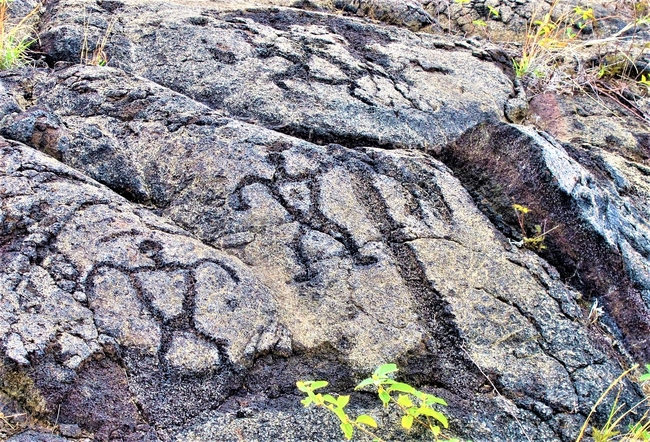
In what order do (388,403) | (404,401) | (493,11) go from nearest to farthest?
(404,401) < (388,403) < (493,11)

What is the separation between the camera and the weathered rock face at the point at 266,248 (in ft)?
5.59

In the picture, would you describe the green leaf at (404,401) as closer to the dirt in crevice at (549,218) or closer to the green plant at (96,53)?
the dirt in crevice at (549,218)

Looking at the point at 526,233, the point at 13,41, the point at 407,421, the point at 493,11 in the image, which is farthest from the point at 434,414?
the point at 493,11

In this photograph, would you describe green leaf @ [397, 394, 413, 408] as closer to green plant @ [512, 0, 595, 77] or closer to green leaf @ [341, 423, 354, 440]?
green leaf @ [341, 423, 354, 440]

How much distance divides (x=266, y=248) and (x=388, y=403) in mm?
645

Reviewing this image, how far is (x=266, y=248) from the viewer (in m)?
2.14

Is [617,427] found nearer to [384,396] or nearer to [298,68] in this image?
[384,396]

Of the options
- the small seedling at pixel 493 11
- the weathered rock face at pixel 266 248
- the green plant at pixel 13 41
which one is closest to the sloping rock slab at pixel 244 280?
the weathered rock face at pixel 266 248

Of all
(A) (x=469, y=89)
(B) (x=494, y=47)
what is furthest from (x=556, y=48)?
(A) (x=469, y=89)

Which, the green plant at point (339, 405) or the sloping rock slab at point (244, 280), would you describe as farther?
the sloping rock slab at point (244, 280)

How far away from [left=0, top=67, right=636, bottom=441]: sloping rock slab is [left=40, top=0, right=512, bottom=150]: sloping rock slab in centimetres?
19

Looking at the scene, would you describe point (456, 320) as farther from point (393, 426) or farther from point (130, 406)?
point (130, 406)

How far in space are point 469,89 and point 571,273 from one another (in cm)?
115

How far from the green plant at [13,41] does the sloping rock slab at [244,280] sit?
0.73ft
